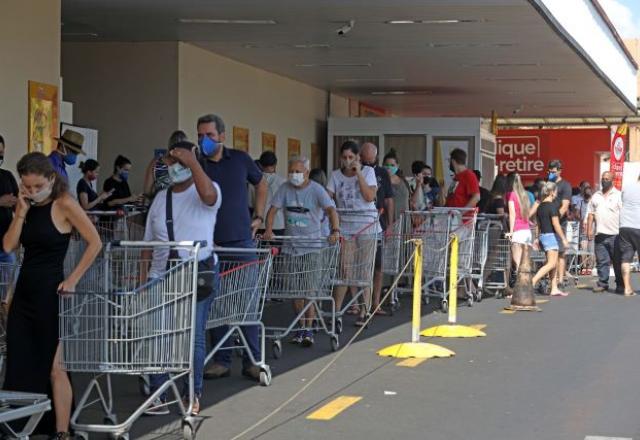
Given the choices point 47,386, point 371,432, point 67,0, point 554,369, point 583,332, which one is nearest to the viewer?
point 47,386

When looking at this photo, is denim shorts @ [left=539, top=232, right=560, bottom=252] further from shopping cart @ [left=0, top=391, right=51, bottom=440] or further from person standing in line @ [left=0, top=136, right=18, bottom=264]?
shopping cart @ [left=0, top=391, right=51, bottom=440]

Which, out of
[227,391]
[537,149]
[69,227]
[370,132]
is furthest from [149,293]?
[537,149]

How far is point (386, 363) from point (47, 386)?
4569 millimetres

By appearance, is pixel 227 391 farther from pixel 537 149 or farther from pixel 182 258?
pixel 537 149

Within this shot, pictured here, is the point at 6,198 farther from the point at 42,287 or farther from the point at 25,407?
the point at 25,407

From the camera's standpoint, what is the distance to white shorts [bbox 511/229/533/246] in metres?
17.3

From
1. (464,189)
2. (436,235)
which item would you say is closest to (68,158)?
(436,235)

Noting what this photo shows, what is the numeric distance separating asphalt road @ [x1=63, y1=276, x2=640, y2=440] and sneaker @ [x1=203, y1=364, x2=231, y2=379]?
8cm

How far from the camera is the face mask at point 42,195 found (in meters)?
7.27

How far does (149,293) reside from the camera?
24.2 ft

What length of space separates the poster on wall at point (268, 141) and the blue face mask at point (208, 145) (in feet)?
51.9

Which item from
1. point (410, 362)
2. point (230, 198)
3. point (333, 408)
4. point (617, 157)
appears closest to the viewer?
point (333, 408)

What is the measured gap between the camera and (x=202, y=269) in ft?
27.4

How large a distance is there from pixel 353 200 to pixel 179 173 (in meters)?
5.99
